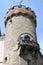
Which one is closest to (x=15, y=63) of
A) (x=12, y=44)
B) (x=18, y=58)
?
(x=18, y=58)

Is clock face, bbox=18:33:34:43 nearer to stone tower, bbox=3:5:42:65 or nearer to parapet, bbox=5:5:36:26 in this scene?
stone tower, bbox=3:5:42:65

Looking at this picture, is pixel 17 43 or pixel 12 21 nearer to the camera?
pixel 17 43

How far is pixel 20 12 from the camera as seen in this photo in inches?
1308

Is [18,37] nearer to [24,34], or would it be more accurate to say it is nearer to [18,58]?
[24,34]

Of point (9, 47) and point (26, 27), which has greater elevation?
point (26, 27)

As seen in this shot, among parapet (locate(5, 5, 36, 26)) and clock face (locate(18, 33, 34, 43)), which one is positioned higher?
parapet (locate(5, 5, 36, 26))

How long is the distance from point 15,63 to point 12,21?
5.83m

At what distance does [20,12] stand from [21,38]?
4.04 m

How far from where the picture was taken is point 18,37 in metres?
30.7

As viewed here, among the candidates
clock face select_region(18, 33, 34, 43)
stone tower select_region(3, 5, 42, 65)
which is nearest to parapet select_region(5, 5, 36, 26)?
stone tower select_region(3, 5, 42, 65)

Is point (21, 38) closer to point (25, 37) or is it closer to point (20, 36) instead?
point (20, 36)

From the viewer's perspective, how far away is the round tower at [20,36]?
95.8ft

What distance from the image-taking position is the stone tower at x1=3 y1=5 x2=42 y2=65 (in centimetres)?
2917

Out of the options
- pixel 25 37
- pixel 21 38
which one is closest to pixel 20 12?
pixel 25 37
